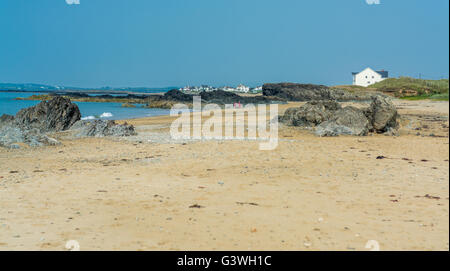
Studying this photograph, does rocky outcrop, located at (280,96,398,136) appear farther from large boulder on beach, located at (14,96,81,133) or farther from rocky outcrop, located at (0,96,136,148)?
large boulder on beach, located at (14,96,81,133)

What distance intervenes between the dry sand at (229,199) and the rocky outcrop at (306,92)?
189ft

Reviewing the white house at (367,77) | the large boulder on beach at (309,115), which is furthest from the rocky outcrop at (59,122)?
the white house at (367,77)

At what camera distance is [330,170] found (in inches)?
363

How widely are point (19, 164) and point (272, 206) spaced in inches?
289

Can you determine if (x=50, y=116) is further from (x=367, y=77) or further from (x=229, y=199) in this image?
(x=367, y=77)

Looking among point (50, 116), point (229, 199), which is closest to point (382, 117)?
point (229, 199)

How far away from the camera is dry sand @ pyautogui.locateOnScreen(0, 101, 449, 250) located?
4941 mm

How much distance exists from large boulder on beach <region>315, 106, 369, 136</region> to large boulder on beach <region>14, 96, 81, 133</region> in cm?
1197

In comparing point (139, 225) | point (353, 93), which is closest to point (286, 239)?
point (139, 225)

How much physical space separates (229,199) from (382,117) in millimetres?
10955

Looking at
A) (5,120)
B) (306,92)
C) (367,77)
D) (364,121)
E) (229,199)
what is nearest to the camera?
(229,199)

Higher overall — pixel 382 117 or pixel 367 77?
pixel 367 77

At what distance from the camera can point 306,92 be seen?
7769cm
